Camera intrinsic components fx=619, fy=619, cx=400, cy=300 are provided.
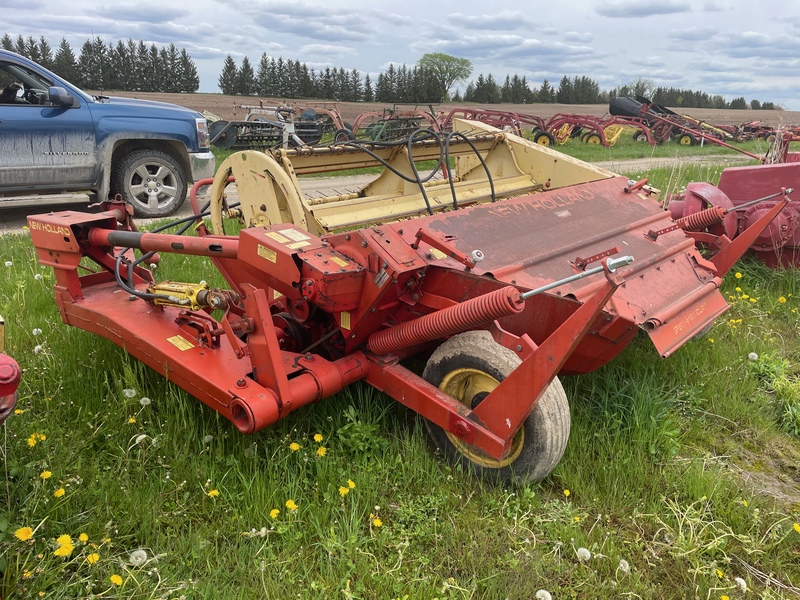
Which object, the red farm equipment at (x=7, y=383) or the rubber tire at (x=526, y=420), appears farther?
the rubber tire at (x=526, y=420)

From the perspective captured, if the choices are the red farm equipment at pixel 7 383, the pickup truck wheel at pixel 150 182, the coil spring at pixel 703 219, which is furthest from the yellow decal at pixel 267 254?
the pickup truck wheel at pixel 150 182

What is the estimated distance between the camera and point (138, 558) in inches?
82.4

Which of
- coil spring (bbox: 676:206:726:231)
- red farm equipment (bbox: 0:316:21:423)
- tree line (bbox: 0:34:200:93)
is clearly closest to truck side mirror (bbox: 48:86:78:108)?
red farm equipment (bbox: 0:316:21:423)

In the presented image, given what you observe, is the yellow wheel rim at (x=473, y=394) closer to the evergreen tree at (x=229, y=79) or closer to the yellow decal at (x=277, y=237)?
the yellow decal at (x=277, y=237)

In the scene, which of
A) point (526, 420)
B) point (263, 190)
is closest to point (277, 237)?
point (263, 190)

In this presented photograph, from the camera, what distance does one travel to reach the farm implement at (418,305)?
2.37 metres

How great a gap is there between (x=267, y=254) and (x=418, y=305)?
693mm

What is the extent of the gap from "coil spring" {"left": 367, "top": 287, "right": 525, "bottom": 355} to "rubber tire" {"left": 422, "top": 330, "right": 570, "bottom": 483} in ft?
0.50

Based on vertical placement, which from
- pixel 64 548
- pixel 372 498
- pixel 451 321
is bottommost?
pixel 372 498

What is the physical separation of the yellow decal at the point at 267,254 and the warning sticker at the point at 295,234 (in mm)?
141

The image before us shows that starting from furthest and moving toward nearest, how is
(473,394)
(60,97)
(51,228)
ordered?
(60,97), (51,228), (473,394)

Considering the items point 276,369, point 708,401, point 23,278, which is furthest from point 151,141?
point 708,401

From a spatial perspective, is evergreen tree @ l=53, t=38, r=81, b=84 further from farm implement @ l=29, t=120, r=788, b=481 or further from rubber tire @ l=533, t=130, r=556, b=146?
farm implement @ l=29, t=120, r=788, b=481

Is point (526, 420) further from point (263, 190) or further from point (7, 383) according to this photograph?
point (263, 190)
